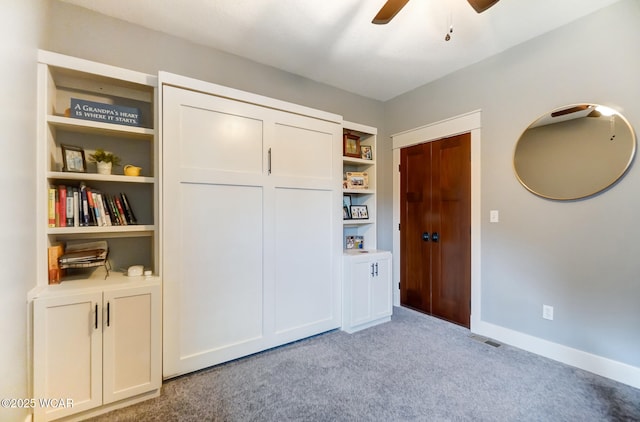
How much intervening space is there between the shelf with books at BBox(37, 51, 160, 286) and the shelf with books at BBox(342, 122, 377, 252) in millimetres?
1930

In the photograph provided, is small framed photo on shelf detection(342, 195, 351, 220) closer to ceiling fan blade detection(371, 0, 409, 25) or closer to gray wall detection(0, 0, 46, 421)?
ceiling fan blade detection(371, 0, 409, 25)

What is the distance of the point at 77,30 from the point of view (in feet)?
6.64

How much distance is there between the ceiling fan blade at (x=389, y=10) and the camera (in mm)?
1532

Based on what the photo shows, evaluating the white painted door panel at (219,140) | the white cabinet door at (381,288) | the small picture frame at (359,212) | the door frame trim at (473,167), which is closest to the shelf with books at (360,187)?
the small picture frame at (359,212)

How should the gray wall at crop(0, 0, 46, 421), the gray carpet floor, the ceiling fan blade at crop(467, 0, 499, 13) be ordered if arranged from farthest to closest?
the gray carpet floor
the ceiling fan blade at crop(467, 0, 499, 13)
the gray wall at crop(0, 0, 46, 421)

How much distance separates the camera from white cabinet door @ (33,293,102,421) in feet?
4.94

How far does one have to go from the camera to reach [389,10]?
158 centimetres

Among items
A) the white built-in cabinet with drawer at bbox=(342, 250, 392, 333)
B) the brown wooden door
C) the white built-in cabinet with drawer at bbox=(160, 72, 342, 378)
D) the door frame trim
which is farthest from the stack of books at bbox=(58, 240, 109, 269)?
the door frame trim

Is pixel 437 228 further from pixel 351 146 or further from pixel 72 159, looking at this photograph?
pixel 72 159

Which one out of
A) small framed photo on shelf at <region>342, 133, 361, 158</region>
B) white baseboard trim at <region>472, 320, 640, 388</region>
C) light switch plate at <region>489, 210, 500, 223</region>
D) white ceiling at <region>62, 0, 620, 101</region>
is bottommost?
white baseboard trim at <region>472, 320, 640, 388</region>

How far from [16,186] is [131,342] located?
1.07 meters

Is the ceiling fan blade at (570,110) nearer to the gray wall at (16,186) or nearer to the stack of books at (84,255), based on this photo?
the gray wall at (16,186)

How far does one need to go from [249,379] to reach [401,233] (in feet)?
7.85

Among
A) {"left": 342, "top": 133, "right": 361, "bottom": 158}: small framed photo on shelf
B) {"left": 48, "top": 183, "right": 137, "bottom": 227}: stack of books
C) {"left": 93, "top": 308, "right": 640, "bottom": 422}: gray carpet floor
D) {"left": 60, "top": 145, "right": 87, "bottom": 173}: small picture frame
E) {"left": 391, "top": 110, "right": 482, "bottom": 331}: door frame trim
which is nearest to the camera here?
{"left": 93, "top": 308, "right": 640, "bottom": 422}: gray carpet floor
